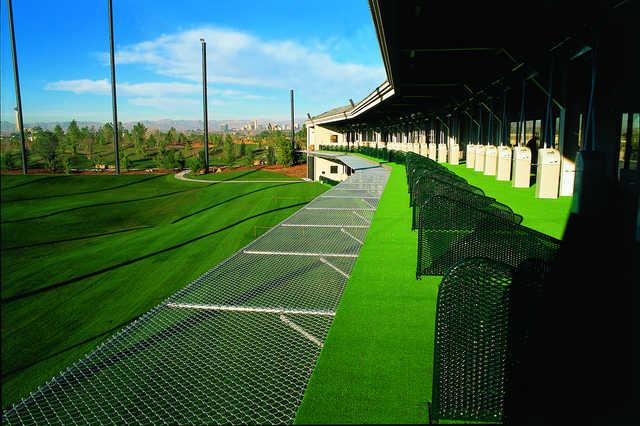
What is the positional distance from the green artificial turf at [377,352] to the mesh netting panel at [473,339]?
0.88ft

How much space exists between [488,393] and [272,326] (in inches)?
77.5

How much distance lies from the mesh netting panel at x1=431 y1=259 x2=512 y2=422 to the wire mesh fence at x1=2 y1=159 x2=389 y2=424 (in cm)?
92

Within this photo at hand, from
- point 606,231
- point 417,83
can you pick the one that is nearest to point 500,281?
point 606,231

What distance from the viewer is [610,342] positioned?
10.1 feet

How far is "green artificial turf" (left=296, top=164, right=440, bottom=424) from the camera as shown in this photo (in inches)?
105

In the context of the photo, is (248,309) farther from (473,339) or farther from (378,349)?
(473,339)

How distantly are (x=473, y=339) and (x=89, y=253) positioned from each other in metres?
19.8

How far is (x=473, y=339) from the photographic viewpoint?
2482 mm

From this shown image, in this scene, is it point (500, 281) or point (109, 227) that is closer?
point (500, 281)

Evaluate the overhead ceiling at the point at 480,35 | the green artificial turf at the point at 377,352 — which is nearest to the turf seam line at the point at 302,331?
the green artificial turf at the point at 377,352

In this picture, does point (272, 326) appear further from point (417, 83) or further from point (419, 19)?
point (417, 83)

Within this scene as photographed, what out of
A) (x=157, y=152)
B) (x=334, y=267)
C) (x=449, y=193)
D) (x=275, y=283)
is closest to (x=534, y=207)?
(x=449, y=193)

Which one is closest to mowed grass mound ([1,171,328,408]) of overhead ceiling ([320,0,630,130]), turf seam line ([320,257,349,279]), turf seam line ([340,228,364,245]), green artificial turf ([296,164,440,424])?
green artificial turf ([296,164,440,424])

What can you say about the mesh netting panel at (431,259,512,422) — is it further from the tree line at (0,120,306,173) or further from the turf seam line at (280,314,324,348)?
the tree line at (0,120,306,173)
